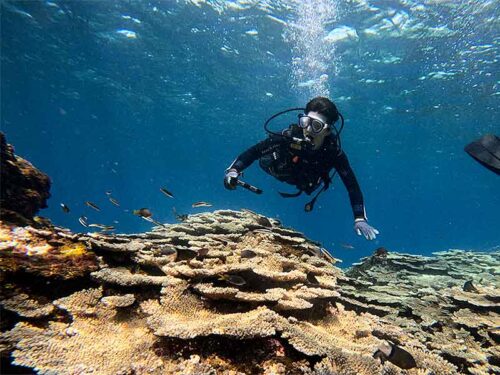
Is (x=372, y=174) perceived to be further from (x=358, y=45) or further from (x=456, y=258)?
(x=456, y=258)

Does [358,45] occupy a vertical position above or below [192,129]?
below

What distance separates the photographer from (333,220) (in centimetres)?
16850

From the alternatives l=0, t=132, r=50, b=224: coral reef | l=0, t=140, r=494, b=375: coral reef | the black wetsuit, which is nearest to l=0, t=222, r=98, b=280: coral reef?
l=0, t=140, r=494, b=375: coral reef

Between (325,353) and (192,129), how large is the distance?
50.8 metres

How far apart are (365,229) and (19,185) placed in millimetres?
7038

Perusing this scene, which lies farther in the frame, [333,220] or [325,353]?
[333,220]

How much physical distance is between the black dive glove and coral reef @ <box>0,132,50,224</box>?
3.83 meters

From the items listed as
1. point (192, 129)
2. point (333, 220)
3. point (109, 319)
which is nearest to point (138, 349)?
point (109, 319)

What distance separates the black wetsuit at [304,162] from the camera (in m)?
7.23

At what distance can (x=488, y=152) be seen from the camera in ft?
13.7

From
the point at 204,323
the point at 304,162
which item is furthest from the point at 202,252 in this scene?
the point at 304,162

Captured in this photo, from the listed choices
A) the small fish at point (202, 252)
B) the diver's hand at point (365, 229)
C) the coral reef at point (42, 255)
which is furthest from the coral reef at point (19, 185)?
the diver's hand at point (365, 229)

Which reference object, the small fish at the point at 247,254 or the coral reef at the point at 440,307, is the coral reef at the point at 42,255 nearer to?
the small fish at the point at 247,254

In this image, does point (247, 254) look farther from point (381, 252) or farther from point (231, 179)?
point (381, 252)
